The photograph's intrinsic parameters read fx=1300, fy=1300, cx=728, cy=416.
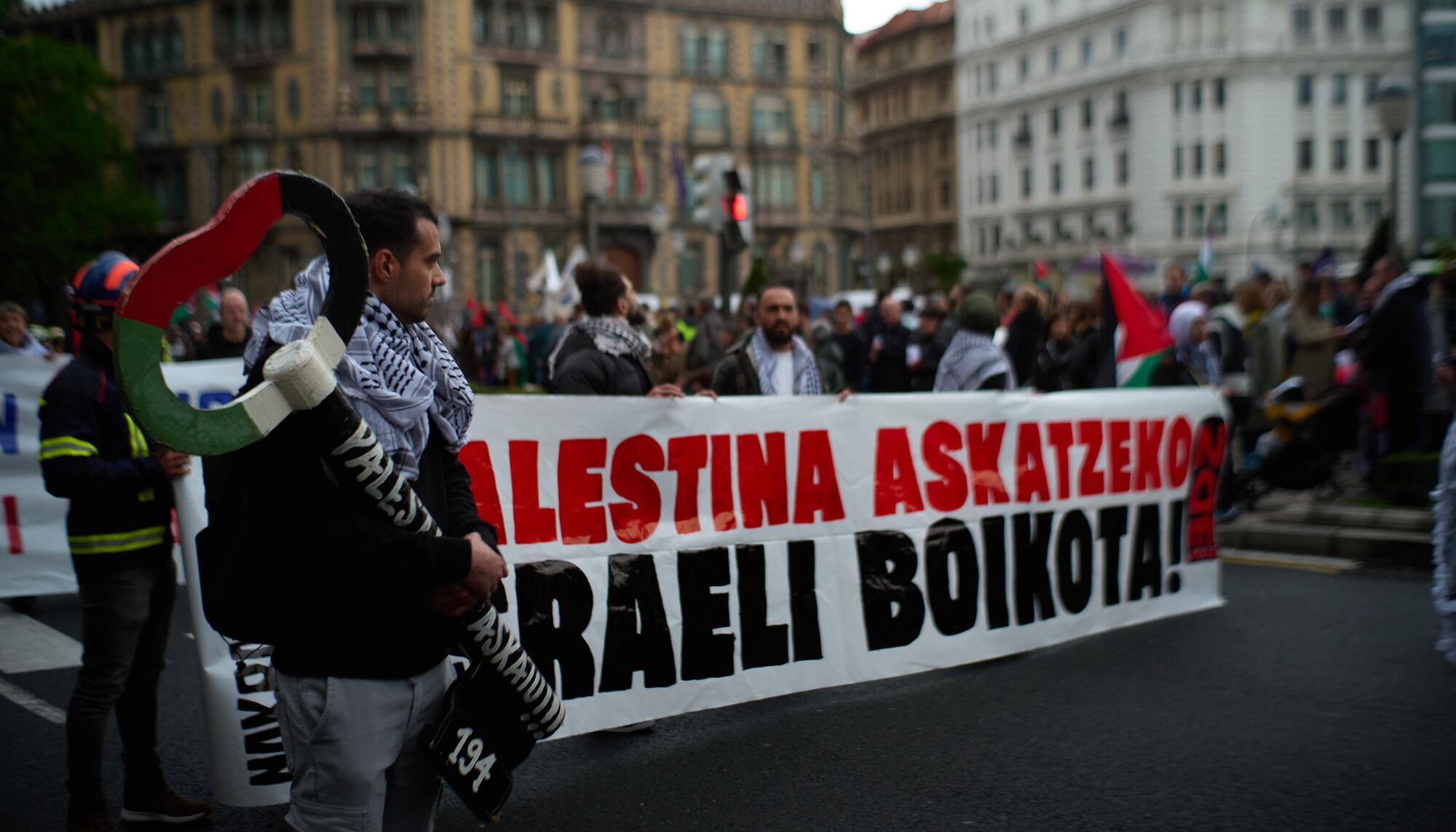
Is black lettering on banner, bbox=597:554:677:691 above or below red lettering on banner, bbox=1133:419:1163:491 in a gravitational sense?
below

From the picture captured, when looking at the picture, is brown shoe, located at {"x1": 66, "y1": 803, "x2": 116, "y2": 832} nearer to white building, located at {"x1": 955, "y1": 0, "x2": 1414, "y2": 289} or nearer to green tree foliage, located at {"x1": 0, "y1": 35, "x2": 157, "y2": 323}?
green tree foliage, located at {"x1": 0, "y1": 35, "x2": 157, "y2": 323}

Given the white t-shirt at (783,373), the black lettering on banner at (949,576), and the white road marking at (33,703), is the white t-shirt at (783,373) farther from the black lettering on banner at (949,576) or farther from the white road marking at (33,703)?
the white road marking at (33,703)

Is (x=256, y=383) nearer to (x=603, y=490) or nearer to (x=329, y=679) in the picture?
(x=329, y=679)

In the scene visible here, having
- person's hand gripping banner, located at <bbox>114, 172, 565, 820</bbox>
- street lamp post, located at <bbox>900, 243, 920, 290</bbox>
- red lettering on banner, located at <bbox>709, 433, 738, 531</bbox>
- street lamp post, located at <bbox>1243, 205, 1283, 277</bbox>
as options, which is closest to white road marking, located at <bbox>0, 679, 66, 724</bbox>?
red lettering on banner, located at <bbox>709, 433, 738, 531</bbox>

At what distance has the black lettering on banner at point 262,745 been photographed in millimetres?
4453

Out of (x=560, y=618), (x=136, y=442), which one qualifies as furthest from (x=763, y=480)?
(x=136, y=442)

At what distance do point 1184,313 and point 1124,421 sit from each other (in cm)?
466

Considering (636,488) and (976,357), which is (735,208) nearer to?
(976,357)

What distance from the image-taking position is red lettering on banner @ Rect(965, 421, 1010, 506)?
21.6 ft

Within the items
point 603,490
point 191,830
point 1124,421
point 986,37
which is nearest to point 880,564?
point 603,490

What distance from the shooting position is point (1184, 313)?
11484 mm

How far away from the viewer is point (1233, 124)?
74.8m

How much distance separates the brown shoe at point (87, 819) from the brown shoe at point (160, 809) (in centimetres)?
19

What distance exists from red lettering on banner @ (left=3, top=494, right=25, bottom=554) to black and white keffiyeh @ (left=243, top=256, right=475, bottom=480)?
20.2ft
